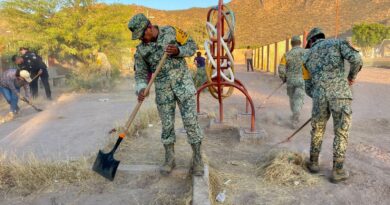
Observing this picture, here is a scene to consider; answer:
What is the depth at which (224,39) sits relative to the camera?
534 cm

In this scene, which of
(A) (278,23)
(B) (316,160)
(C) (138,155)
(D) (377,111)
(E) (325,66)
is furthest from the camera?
(A) (278,23)

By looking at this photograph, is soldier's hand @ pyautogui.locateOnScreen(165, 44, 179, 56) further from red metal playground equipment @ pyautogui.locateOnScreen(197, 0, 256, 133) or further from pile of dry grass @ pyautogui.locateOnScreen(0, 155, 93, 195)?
red metal playground equipment @ pyautogui.locateOnScreen(197, 0, 256, 133)

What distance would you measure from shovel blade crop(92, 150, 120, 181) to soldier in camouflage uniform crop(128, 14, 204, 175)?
643 mm

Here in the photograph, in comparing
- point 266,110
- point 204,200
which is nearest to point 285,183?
point 204,200

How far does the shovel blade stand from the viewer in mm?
3434

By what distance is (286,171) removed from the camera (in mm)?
3695

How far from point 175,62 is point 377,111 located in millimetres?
5473

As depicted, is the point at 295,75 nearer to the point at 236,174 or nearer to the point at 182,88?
the point at 236,174

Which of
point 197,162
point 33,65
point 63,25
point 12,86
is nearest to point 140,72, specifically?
point 197,162

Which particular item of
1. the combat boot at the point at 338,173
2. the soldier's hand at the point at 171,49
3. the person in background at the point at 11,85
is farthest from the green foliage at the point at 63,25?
the combat boot at the point at 338,173

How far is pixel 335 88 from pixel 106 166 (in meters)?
2.42

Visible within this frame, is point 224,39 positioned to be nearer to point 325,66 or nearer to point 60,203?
point 325,66

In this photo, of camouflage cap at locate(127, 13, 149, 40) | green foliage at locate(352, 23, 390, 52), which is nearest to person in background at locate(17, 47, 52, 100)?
camouflage cap at locate(127, 13, 149, 40)

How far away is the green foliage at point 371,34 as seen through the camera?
38062 mm
